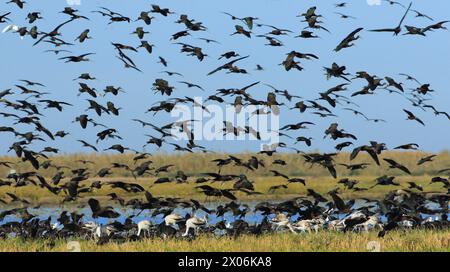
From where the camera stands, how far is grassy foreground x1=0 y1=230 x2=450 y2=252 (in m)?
17.4

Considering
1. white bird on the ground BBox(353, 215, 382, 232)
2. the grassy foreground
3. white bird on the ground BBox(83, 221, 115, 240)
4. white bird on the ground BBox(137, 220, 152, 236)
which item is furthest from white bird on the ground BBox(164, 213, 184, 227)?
white bird on the ground BBox(353, 215, 382, 232)

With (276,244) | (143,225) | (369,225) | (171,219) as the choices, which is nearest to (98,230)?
(143,225)

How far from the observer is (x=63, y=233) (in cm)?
2058

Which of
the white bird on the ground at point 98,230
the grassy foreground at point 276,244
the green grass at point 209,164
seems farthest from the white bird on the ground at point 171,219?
the green grass at point 209,164

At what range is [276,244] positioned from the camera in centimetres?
1786

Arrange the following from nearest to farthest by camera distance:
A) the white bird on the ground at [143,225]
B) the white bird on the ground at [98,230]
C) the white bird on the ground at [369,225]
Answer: the white bird on the ground at [98,230], the white bird on the ground at [143,225], the white bird on the ground at [369,225]

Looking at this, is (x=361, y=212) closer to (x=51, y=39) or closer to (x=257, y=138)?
(x=257, y=138)

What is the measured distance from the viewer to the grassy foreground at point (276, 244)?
17391 millimetres

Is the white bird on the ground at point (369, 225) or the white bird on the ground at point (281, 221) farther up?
the white bird on the ground at point (281, 221)

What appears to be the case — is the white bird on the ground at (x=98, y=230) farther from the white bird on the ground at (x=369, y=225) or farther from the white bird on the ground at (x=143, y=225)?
the white bird on the ground at (x=369, y=225)

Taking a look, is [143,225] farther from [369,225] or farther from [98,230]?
[369,225]

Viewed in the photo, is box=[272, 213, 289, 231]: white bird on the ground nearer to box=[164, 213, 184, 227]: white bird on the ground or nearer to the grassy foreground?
the grassy foreground
